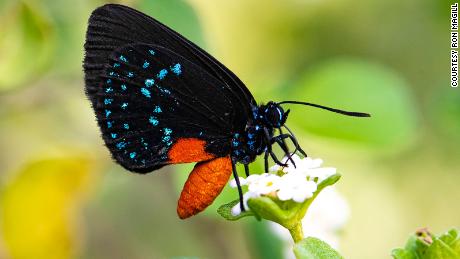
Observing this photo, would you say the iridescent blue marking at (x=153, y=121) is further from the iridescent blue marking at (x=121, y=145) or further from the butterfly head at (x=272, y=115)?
the butterfly head at (x=272, y=115)

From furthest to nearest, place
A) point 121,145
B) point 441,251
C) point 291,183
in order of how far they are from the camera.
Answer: point 121,145, point 291,183, point 441,251

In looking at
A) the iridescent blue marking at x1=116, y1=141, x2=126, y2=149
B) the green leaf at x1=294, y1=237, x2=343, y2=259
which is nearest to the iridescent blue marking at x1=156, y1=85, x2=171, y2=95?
the iridescent blue marking at x1=116, y1=141, x2=126, y2=149

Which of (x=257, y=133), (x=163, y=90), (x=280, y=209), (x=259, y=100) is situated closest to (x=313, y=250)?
(x=280, y=209)

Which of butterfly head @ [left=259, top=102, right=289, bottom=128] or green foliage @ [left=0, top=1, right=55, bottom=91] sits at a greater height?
green foliage @ [left=0, top=1, right=55, bottom=91]

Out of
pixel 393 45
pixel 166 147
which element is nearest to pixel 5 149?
pixel 166 147

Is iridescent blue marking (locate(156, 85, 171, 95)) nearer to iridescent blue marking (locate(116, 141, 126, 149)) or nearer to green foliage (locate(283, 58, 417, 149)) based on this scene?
iridescent blue marking (locate(116, 141, 126, 149))

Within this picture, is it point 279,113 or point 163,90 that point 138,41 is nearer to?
point 163,90
